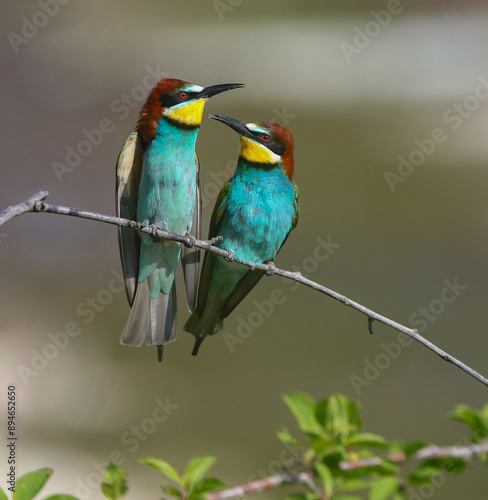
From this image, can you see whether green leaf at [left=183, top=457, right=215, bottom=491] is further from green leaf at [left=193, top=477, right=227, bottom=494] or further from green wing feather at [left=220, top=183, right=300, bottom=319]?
green wing feather at [left=220, top=183, right=300, bottom=319]

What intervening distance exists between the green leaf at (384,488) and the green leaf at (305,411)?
64mm

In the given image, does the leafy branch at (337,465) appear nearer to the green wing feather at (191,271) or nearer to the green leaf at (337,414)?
the green leaf at (337,414)

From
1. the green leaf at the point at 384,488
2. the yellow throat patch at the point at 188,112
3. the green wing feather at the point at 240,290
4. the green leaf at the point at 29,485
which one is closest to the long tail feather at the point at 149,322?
the green wing feather at the point at 240,290

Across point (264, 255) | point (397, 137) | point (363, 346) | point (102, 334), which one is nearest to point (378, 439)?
point (264, 255)

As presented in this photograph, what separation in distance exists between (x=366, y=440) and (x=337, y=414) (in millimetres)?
46

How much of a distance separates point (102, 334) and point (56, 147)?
0.95 metres

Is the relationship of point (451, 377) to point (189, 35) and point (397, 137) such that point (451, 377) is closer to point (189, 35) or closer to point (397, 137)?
point (397, 137)

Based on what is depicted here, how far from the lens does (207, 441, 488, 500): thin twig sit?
50cm

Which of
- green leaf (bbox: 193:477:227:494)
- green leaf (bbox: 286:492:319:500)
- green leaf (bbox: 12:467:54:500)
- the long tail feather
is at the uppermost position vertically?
the long tail feather

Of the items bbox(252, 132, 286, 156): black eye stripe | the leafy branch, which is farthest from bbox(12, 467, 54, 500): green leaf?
bbox(252, 132, 286, 156): black eye stripe

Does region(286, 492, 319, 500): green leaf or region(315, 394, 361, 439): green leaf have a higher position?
region(315, 394, 361, 439): green leaf

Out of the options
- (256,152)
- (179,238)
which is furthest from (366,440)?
(256,152)

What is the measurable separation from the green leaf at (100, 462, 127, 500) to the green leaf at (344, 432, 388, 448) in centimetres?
18

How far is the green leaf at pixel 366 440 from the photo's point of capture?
50 centimetres
